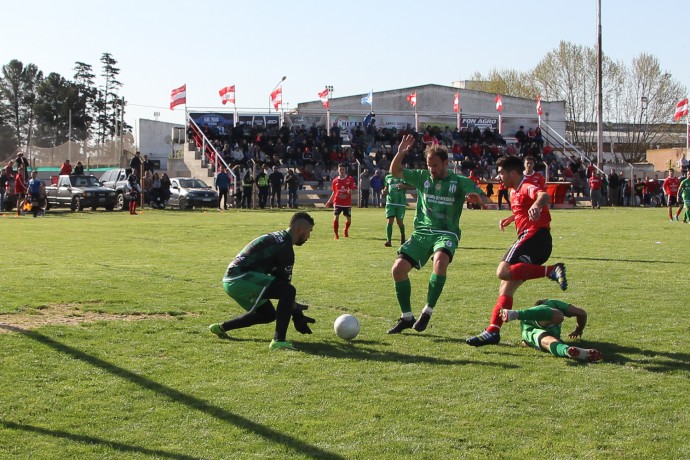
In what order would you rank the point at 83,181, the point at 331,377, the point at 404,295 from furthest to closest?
1. the point at 83,181
2. the point at 404,295
3. the point at 331,377

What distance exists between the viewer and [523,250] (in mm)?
8188

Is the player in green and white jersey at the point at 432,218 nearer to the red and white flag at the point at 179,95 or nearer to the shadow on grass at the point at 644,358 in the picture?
the shadow on grass at the point at 644,358

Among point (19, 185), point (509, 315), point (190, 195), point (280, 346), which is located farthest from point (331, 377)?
point (190, 195)

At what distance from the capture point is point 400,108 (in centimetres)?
6569

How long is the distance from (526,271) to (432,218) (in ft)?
4.83

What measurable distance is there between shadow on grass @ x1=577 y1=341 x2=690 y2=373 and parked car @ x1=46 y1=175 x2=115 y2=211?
108ft

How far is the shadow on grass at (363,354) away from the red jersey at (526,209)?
1.70 metres

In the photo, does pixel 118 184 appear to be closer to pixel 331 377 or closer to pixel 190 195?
pixel 190 195

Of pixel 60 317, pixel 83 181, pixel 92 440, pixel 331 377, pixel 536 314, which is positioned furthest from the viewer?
pixel 83 181

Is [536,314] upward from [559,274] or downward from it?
downward

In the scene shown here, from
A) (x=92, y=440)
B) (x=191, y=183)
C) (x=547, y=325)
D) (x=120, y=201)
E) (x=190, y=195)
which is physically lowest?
(x=92, y=440)

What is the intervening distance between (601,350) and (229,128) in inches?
1621

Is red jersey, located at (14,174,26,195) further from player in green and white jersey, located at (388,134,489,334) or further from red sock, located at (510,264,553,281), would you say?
red sock, located at (510,264,553,281)

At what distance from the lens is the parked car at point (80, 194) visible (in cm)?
3797
